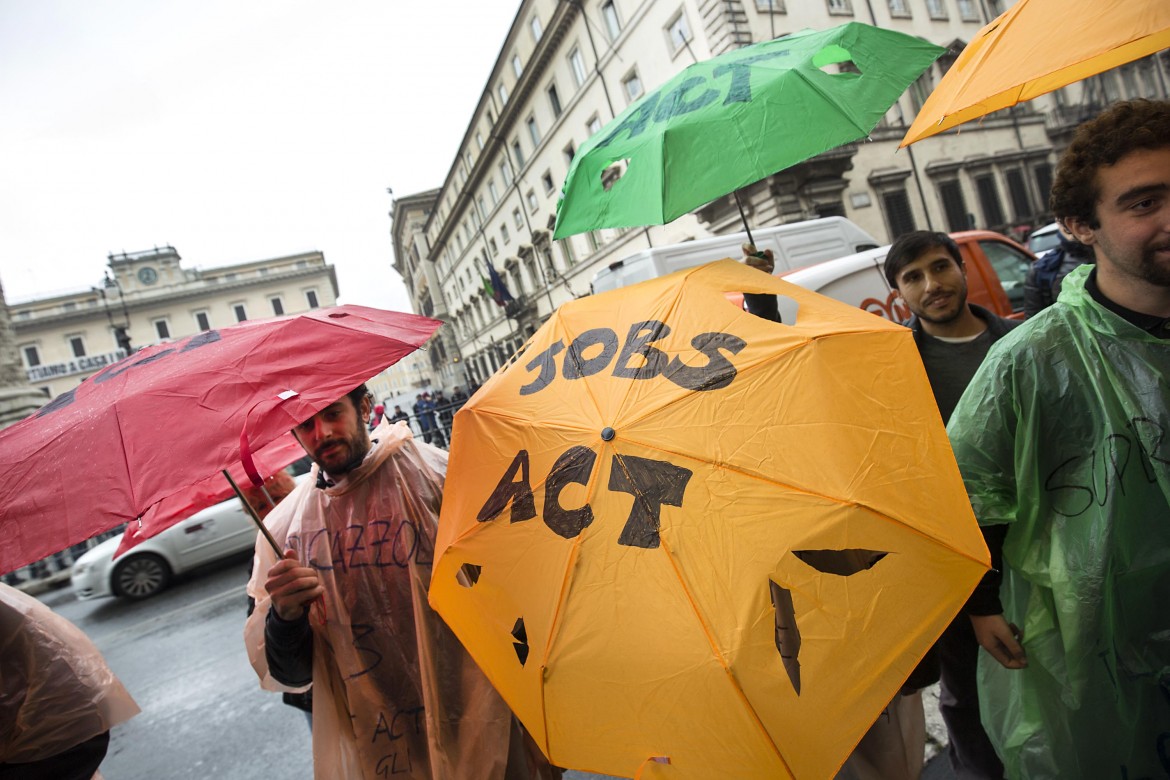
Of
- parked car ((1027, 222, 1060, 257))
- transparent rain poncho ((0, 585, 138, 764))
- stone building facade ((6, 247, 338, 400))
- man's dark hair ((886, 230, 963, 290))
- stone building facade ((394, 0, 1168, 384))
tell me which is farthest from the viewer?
stone building facade ((6, 247, 338, 400))

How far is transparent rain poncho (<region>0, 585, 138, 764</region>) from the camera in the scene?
1796 mm

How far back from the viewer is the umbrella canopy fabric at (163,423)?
3.96ft

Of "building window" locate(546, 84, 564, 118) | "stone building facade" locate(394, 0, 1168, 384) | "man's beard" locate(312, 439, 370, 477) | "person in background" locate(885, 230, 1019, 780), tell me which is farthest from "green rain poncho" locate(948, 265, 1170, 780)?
"building window" locate(546, 84, 564, 118)

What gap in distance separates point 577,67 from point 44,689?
2402 cm

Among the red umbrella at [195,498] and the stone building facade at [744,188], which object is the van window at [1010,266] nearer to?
the stone building facade at [744,188]

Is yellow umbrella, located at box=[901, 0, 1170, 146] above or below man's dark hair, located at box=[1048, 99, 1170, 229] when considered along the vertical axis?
above

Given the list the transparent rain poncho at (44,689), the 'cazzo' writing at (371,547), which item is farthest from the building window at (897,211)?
the transparent rain poncho at (44,689)

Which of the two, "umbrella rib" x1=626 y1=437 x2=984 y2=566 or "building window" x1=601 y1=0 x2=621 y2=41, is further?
"building window" x1=601 y1=0 x2=621 y2=41

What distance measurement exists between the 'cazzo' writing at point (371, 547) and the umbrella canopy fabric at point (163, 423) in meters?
0.69

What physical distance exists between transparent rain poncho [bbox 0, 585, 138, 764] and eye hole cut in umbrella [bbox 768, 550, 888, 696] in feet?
7.34

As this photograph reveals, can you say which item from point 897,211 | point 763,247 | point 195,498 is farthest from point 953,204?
point 195,498

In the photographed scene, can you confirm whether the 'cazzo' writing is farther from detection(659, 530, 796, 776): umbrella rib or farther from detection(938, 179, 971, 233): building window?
detection(938, 179, 971, 233): building window

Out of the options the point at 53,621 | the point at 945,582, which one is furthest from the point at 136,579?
the point at 945,582

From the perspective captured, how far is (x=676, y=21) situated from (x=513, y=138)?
521 inches
